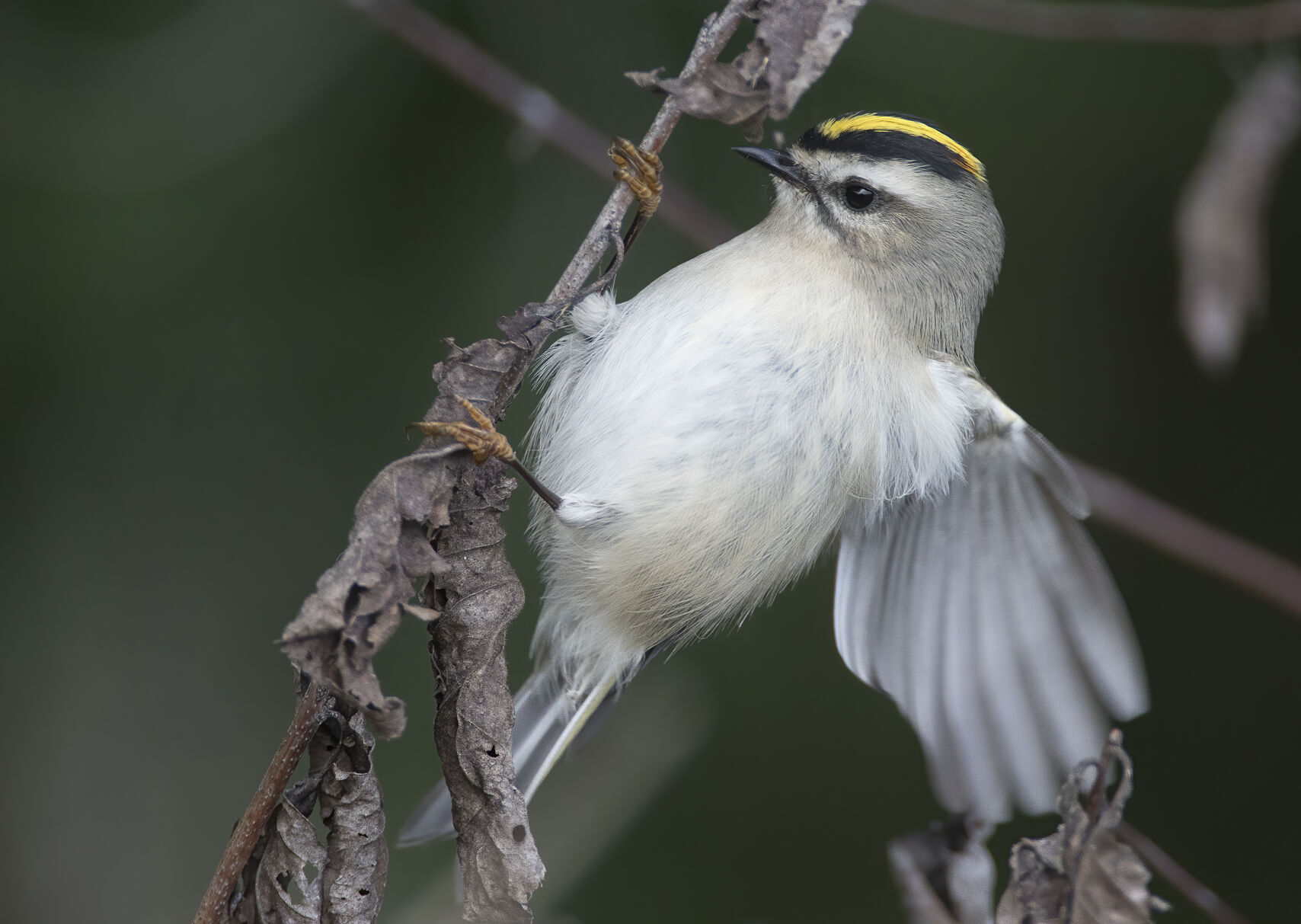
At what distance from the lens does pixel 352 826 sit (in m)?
1.36

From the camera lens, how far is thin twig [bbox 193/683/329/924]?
125 centimetres

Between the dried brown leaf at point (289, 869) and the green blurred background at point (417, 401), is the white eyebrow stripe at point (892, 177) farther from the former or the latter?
the dried brown leaf at point (289, 869)

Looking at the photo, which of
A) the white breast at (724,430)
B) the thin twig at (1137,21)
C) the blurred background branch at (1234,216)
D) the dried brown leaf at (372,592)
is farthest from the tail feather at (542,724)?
the thin twig at (1137,21)

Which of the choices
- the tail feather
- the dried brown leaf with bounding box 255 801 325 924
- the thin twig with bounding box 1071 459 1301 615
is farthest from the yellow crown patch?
the dried brown leaf with bounding box 255 801 325 924

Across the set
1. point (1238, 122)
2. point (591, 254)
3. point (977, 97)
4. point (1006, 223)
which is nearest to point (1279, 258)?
point (1006, 223)

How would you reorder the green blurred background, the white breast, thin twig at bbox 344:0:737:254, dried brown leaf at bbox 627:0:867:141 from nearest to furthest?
dried brown leaf at bbox 627:0:867:141 < the white breast < thin twig at bbox 344:0:737:254 < the green blurred background

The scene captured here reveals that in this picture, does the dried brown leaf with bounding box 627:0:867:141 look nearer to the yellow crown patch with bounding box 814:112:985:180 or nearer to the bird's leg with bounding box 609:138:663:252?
the bird's leg with bounding box 609:138:663:252

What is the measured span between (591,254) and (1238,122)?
51.7 inches

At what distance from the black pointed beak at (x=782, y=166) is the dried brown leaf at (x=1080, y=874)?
109cm

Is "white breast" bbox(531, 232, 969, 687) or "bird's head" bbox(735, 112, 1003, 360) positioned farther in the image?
"bird's head" bbox(735, 112, 1003, 360)

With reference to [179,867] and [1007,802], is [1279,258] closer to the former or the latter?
[1007,802]

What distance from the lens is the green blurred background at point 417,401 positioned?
2891 mm

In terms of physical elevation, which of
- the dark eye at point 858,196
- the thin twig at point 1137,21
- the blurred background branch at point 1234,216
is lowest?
the dark eye at point 858,196

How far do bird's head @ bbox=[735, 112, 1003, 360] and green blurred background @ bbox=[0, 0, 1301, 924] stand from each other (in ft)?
4.04
